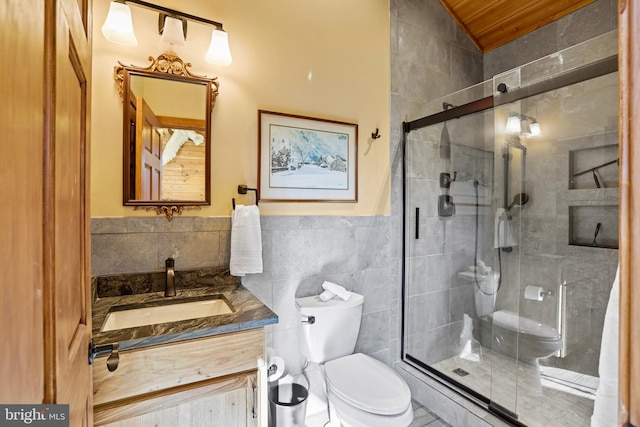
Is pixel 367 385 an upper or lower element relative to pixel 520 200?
lower

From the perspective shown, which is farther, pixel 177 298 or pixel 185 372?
pixel 177 298

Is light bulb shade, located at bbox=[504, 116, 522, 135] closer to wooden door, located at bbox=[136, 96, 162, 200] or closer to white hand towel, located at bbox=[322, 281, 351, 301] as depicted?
white hand towel, located at bbox=[322, 281, 351, 301]

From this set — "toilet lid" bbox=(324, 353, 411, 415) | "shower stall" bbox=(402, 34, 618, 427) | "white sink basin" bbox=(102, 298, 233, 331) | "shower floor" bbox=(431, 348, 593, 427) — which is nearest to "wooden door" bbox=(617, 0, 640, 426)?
"toilet lid" bbox=(324, 353, 411, 415)

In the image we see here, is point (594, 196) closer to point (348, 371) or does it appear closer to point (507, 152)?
point (507, 152)

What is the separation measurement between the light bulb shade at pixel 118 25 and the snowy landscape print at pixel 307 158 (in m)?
0.79

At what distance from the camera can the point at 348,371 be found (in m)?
1.72

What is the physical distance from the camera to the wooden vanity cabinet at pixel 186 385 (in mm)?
1006

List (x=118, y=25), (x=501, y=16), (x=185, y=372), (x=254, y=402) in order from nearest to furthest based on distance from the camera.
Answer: (x=185, y=372), (x=254, y=402), (x=118, y=25), (x=501, y=16)

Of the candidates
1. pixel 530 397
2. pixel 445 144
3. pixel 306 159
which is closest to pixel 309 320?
pixel 306 159

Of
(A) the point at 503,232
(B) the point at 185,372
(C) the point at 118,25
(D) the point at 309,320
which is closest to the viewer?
(B) the point at 185,372

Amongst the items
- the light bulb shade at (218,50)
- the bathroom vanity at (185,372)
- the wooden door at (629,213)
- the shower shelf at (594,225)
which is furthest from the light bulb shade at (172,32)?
the shower shelf at (594,225)

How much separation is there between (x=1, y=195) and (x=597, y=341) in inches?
95.8

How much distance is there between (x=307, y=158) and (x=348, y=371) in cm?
126

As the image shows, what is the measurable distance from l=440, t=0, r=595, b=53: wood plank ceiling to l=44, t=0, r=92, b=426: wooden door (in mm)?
2757
